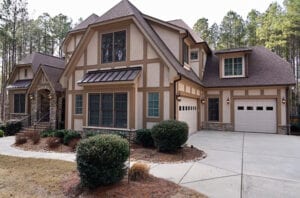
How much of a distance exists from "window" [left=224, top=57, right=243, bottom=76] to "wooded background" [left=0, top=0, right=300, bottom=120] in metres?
8.03

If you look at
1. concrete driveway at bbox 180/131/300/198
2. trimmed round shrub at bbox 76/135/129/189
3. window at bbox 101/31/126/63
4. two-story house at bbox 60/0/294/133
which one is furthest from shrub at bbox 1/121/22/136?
concrete driveway at bbox 180/131/300/198

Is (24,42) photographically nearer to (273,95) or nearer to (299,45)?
(273,95)

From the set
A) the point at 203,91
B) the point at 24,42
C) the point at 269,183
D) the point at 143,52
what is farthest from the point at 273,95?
the point at 24,42

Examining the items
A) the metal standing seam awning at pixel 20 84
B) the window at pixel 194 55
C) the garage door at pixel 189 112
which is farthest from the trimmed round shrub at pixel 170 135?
the metal standing seam awning at pixel 20 84

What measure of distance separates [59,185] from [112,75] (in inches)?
276

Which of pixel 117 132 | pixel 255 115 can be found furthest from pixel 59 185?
pixel 255 115

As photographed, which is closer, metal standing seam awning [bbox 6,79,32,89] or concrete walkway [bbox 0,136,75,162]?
concrete walkway [bbox 0,136,75,162]

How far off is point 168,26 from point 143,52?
2.35 metres

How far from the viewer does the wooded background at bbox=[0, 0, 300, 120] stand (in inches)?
811

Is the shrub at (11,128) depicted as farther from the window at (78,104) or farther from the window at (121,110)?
the window at (121,110)

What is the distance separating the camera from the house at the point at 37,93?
1566cm

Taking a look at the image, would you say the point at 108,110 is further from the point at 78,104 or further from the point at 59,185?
the point at 59,185

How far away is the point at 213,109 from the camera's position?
16.3 meters

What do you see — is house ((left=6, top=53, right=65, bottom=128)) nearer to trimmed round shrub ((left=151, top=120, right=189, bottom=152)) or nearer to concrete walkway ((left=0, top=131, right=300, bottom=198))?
concrete walkway ((left=0, top=131, right=300, bottom=198))
